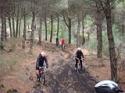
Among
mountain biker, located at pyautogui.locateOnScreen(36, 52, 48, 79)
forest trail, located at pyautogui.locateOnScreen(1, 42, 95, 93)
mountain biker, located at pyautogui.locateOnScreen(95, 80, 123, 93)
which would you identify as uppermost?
mountain biker, located at pyautogui.locateOnScreen(95, 80, 123, 93)

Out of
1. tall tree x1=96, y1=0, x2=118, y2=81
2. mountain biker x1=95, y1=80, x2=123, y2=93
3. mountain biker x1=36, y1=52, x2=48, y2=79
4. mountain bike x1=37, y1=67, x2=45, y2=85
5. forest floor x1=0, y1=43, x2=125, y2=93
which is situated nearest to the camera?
mountain biker x1=95, y1=80, x2=123, y2=93

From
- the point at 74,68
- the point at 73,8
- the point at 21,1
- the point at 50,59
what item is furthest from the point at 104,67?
the point at 73,8

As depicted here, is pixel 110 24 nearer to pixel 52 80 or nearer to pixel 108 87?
pixel 52 80

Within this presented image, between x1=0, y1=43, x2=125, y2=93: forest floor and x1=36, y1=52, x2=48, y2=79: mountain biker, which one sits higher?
x1=36, y1=52, x2=48, y2=79: mountain biker

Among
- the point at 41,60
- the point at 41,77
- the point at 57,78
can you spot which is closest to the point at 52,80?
the point at 57,78

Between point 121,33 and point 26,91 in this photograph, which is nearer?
point 26,91

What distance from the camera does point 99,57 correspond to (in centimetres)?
3014

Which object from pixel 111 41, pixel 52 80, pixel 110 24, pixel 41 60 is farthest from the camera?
pixel 52 80

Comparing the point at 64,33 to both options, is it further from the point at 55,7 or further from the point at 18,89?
the point at 18,89

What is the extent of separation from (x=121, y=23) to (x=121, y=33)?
381 cm

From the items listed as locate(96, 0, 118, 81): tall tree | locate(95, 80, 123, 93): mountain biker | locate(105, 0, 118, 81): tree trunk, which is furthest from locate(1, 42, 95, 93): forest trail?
locate(95, 80, 123, 93): mountain biker

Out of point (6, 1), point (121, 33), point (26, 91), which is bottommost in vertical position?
point (26, 91)

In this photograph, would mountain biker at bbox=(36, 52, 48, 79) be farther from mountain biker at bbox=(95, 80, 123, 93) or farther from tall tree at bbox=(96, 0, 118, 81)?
mountain biker at bbox=(95, 80, 123, 93)

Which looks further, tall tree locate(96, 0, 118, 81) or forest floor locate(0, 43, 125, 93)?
forest floor locate(0, 43, 125, 93)
